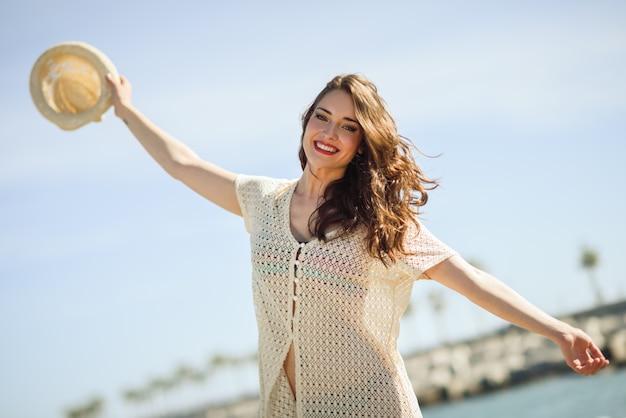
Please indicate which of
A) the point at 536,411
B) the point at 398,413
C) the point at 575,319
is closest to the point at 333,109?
the point at 398,413

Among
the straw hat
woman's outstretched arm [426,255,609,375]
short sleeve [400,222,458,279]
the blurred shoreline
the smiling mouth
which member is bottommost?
woman's outstretched arm [426,255,609,375]

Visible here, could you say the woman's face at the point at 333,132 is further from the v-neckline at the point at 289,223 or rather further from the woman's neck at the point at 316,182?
the v-neckline at the point at 289,223

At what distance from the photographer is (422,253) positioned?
3.09 m

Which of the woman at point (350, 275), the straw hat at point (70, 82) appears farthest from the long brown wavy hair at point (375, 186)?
the straw hat at point (70, 82)

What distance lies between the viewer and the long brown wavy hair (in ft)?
10.1

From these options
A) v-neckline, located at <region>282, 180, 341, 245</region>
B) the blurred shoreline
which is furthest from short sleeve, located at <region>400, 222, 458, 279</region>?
the blurred shoreline

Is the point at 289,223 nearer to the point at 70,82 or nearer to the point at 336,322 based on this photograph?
the point at 336,322

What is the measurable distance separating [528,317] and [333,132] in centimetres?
118

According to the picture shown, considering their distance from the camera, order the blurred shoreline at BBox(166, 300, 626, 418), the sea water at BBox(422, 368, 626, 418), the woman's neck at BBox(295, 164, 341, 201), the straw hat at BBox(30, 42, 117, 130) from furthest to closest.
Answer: the blurred shoreline at BBox(166, 300, 626, 418)
the sea water at BBox(422, 368, 626, 418)
the straw hat at BBox(30, 42, 117, 130)
the woman's neck at BBox(295, 164, 341, 201)

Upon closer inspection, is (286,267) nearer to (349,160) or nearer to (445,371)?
(349,160)

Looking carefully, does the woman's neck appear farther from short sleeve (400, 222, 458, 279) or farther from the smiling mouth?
short sleeve (400, 222, 458, 279)

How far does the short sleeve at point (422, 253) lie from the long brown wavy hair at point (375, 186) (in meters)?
0.04

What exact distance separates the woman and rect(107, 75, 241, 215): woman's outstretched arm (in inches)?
8.4

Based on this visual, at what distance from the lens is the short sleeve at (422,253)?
3.05 metres
